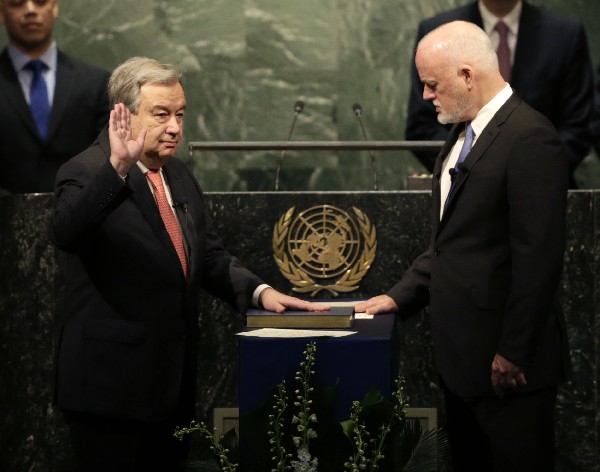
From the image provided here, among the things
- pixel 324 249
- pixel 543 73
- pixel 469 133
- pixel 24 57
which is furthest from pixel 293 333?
pixel 24 57

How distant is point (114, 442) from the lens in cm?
362

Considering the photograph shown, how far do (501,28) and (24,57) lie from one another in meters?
2.80

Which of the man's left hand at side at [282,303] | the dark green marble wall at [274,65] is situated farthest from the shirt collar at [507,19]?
the man's left hand at side at [282,303]

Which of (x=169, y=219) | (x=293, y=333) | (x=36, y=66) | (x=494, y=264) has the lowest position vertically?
(x=293, y=333)

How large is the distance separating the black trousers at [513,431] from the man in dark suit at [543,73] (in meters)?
2.37

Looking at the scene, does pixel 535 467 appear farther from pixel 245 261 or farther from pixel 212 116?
pixel 212 116

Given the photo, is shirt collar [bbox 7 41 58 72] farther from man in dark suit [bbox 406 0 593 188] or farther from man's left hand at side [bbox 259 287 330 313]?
man's left hand at side [bbox 259 287 330 313]

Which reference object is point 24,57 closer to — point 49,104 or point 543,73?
point 49,104

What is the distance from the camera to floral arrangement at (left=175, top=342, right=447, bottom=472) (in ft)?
9.23

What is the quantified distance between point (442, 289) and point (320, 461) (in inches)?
38.2

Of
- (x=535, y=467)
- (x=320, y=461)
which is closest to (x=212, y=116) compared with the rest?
(x=535, y=467)

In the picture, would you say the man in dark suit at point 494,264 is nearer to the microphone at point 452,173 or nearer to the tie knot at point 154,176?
the microphone at point 452,173

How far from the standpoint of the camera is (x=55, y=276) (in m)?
4.58

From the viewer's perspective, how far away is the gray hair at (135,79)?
3.68 meters
